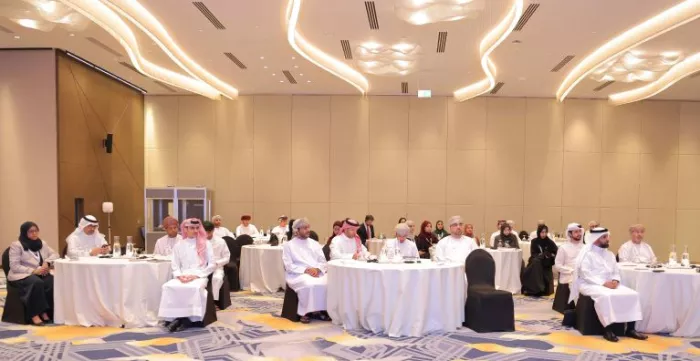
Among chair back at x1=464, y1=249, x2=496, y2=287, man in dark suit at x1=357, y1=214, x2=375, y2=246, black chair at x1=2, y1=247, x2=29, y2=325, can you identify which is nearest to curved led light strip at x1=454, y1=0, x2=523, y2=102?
chair back at x1=464, y1=249, x2=496, y2=287

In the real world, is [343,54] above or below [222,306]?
above

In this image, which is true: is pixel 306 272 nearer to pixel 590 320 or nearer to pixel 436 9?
pixel 590 320

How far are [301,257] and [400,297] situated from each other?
1.76 metres

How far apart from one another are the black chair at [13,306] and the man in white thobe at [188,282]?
1609 millimetres

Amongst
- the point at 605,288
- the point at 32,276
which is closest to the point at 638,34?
the point at 605,288

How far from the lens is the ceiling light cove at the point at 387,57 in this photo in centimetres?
1023

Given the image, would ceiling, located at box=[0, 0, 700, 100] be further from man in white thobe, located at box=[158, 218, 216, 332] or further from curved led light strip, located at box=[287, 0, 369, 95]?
man in white thobe, located at box=[158, 218, 216, 332]

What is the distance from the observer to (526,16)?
27.6 ft

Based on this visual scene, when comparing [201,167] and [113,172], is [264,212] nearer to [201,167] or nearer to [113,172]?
[201,167]

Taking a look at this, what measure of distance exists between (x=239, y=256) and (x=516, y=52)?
19.2ft

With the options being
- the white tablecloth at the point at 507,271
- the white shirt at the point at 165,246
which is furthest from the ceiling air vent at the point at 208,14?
the white tablecloth at the point at 507,271

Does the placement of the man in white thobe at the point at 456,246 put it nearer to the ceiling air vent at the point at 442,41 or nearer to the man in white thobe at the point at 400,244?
the man in white thobe at the point at 400,244

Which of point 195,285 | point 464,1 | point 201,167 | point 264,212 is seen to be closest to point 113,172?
point 201,167

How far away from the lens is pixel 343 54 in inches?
437
